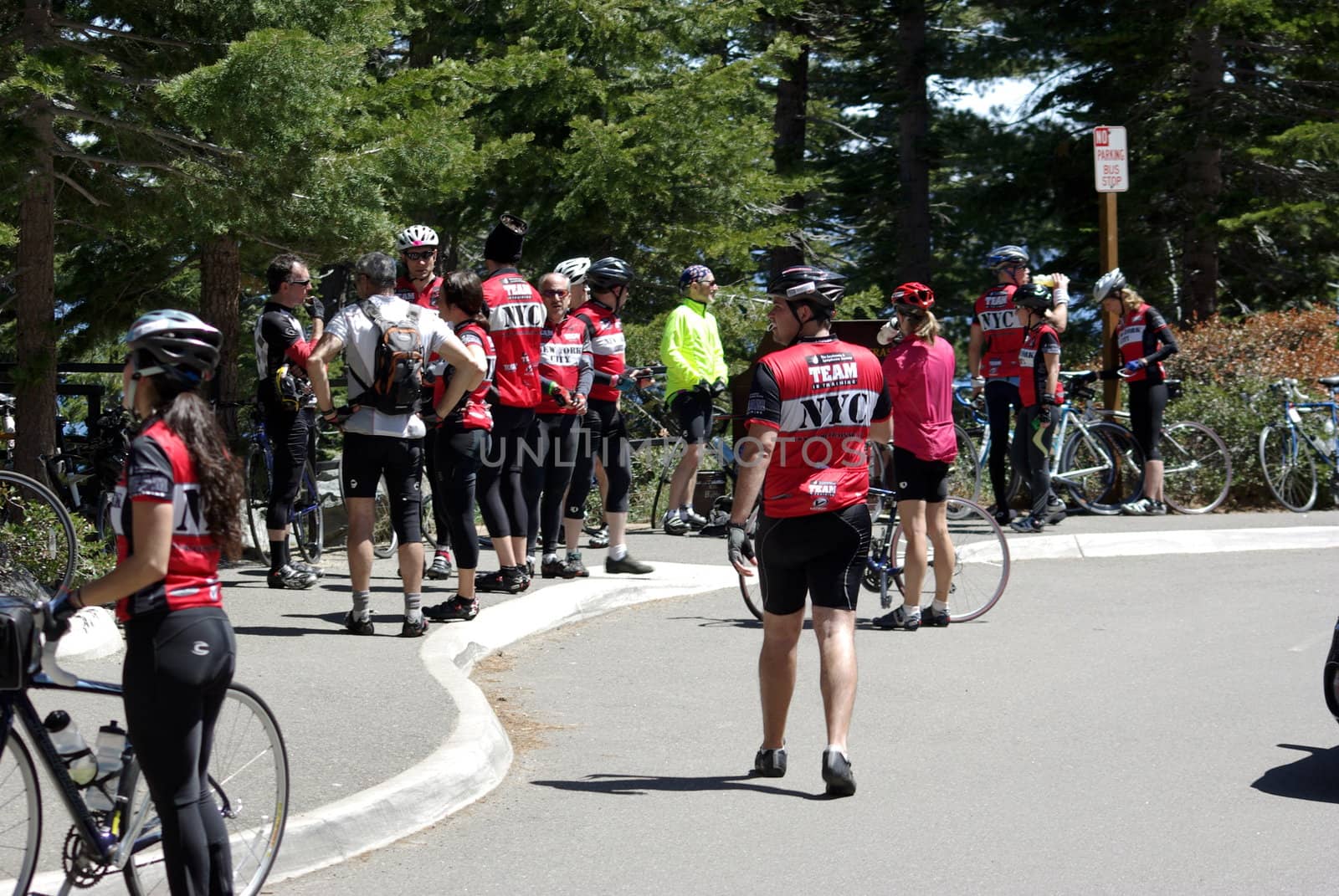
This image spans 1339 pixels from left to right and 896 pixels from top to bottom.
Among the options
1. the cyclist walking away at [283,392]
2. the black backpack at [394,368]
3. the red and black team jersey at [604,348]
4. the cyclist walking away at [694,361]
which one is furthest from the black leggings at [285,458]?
the cyclist walking away at [694,361]

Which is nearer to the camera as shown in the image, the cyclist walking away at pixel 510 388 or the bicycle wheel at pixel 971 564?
the bicycle wheel at pixel 971 564

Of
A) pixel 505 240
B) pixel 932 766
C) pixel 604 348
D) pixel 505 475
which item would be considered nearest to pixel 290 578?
Answer: pixel 505 475

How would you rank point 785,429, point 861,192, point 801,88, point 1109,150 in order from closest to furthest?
point 785,429 → point 1109,150 → point 801,88 → point 861,192

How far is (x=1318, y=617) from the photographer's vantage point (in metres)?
9.92

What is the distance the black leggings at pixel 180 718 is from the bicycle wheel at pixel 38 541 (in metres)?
5.00

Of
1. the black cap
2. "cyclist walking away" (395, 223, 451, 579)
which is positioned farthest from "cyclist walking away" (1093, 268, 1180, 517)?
"cyclist walking away" (395, 223, 451, 579)

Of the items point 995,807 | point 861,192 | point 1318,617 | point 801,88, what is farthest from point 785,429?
point 861,192

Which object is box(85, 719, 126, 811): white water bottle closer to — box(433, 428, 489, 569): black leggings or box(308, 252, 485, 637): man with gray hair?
box(308, 252, 485, 637): man with gray hair

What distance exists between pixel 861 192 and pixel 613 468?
1916 cm

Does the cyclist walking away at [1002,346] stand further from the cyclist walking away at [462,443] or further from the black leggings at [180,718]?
the black leggings at [180,718]

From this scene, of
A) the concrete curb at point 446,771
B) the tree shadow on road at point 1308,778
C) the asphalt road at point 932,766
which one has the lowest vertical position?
the tree shadow on road at point 1308,778

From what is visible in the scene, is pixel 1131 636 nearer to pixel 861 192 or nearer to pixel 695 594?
pixel 695 594

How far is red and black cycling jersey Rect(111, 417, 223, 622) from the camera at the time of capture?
3967 millimetres

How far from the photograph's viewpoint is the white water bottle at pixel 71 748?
162 inches
